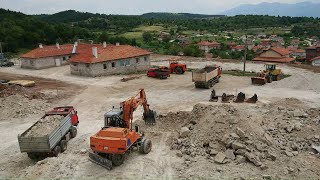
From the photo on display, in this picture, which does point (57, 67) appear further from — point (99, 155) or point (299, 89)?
point (99, 155)

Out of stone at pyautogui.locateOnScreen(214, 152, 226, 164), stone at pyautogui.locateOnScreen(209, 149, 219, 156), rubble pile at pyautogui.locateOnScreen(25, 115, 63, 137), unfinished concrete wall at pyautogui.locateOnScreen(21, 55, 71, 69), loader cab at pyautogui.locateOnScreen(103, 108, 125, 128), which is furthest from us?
unfinished concrete wall at pyautogui.locateOnScreen(21, 55, 71, 69)

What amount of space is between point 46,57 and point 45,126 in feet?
110

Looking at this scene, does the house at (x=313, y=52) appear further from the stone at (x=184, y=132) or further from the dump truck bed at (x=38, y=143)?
the dump truck bed at (x=38, y=143)

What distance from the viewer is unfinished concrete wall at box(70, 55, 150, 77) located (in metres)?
40.6

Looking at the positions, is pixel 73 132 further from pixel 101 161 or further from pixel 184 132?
pixel 184 132

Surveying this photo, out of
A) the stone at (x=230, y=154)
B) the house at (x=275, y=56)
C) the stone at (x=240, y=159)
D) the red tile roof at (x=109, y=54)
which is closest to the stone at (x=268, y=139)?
the stone at (x=240, y=159)

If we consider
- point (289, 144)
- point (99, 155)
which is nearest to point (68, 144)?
point (99, 155)

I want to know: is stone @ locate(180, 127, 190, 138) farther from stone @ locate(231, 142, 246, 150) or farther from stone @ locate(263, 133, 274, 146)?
stone @ locate(263, 133, 274, 146)

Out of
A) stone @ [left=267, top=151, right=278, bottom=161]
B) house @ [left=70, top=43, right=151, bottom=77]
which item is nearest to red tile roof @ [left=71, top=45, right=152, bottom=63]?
house @ [left=70, top=43, right=151, bottom=77]

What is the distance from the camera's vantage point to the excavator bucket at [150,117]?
20.7 metres

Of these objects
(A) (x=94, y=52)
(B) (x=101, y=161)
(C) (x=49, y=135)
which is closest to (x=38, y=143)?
(C) (x=49, y=135)

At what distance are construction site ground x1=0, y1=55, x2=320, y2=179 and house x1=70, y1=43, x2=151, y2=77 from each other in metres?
9.00

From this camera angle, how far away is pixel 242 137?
1594 centimetres

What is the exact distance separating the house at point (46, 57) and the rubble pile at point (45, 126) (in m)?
31.7
